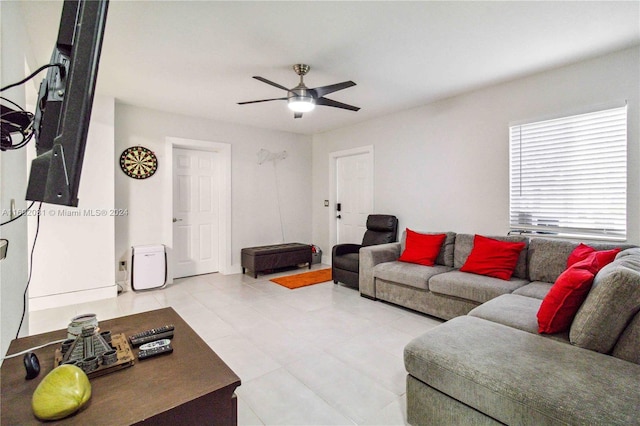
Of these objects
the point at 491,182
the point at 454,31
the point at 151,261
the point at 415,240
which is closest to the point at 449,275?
the point at 415,240

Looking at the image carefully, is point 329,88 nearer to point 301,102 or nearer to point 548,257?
point 301,102

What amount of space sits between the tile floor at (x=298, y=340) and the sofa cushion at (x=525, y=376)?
A: 49 centimetres

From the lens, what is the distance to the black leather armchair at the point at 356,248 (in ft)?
13.7

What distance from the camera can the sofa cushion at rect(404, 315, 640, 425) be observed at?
1.16m

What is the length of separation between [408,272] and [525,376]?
2.05m

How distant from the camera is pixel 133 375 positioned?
40.4 inches

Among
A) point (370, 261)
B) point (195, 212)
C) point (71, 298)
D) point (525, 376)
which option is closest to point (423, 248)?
point (370, 261)

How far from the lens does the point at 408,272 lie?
338 centimetres

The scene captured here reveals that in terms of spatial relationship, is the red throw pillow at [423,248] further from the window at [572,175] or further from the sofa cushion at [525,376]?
the sofa cushion at [525,376]

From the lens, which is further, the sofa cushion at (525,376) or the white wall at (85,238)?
the white wall at (85,238)

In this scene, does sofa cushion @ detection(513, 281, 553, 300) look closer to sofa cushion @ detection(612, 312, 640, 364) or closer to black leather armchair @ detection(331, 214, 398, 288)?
sofa cushion @ detection(612, 312, 640, 364)

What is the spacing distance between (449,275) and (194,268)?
12.6ft

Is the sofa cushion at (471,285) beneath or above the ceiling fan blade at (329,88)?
beneath

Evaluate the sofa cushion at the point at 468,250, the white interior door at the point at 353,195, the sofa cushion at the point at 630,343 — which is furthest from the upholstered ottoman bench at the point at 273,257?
the sofa cushion at the point at 630,343
